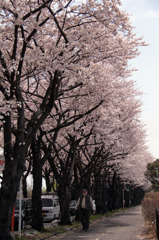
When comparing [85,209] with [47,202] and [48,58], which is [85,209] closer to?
[48,58]

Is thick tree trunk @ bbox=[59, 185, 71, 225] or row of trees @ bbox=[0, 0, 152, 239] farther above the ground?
row of trees @ bbox=[0, 0, 152, 239]

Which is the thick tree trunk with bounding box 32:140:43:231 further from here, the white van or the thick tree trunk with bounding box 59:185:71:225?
the white van

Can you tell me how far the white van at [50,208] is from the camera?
87.7 ft

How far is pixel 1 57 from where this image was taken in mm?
10883

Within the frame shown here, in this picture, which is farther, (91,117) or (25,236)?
(91,117)

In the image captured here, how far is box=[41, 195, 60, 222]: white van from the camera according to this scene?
87.7 feet

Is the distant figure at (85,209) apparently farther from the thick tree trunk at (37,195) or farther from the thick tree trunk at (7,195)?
the thick tree trunk at (7,195)

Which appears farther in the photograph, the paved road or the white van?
the white van

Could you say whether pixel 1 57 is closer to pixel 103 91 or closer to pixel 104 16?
pixel 104 16

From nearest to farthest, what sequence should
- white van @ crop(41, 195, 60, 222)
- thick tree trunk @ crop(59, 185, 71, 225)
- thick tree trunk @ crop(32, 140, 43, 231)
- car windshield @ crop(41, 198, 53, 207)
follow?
thick tree trunk @ crop(32, 140, 43, 231)
thick tree trunk @ crop(59, 185, 71, 225)
white van @ crop(41, 195, 60, 222)
car windshield @ crop(41, 198, 53, 207)

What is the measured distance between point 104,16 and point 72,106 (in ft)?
25.6

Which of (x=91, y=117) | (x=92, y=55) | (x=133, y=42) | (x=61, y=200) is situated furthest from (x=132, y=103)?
(x=92, y=55)

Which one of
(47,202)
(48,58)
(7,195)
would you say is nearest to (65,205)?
(47,202)

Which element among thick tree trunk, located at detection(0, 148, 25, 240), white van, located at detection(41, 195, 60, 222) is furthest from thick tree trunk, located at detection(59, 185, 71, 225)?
thick tree trunk, located at detection(0, 148, 25, 240)
